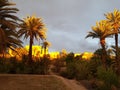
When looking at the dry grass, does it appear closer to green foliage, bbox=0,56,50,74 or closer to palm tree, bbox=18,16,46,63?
green foliage, bbox=0,56,50,74

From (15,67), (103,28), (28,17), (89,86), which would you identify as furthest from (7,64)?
(103,28)

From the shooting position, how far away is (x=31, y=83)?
A: 3344 centimetres

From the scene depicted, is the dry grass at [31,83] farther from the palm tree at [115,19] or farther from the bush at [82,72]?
the palm tree at [115,19]

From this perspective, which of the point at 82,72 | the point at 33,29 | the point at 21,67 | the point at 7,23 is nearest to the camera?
the point at 7,23

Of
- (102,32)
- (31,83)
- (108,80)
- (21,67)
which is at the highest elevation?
(102,32)

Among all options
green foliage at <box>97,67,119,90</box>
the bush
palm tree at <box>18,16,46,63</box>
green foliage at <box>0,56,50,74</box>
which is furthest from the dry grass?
palm tree at <box>18,16,46,63</box>

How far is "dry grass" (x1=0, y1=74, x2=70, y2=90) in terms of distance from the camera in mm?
32281

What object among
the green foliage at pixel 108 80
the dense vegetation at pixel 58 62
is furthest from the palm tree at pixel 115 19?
the green foliage at pixel 108 80

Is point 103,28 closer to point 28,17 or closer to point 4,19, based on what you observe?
point 28,17

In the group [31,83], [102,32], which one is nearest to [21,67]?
[31,83]

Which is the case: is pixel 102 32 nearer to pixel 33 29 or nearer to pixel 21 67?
pixel 33 29

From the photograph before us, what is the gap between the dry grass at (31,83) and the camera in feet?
106

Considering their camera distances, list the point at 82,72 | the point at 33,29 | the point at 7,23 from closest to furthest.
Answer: the point at 7,23
the point at 82,72
the point at 33,29

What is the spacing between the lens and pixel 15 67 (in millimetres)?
47594
